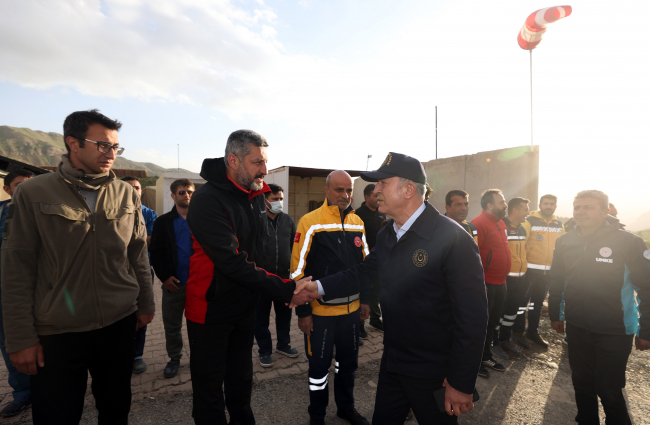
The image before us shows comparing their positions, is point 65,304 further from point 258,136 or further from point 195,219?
point 258,136

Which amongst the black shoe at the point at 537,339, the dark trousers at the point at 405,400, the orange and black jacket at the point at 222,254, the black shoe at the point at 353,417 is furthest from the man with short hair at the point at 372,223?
the dark trousers at the point at 405,400

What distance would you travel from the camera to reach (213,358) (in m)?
2.33

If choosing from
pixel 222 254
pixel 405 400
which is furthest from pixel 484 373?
pixel 222 254

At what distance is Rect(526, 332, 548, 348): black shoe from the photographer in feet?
17.0

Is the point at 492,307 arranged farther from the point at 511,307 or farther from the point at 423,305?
the point at 423,305

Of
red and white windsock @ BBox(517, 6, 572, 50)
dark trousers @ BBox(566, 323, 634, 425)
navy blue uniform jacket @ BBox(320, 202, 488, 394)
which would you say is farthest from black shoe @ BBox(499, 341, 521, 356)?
red and white windsock @ BBox(517, 6, 572, 50)

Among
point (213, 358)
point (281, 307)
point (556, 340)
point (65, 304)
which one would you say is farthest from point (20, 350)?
point (556, 340)

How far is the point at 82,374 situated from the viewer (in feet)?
6.81

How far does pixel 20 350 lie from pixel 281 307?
3114 mm

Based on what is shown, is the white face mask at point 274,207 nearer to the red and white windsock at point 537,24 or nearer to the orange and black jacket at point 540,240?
the orange and black jacket at point 540,240

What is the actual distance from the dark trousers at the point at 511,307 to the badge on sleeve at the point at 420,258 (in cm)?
422

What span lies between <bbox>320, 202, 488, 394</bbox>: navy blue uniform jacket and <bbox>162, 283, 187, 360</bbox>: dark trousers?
2.97m

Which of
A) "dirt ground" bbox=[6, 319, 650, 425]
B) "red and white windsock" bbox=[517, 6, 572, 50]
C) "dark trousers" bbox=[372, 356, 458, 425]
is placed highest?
"red and white windsock" bbox=[517, 6, 572, 50]

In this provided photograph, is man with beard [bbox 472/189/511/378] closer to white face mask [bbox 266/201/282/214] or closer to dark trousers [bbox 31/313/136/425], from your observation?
white face mask [bbox 266/201/282/214]
